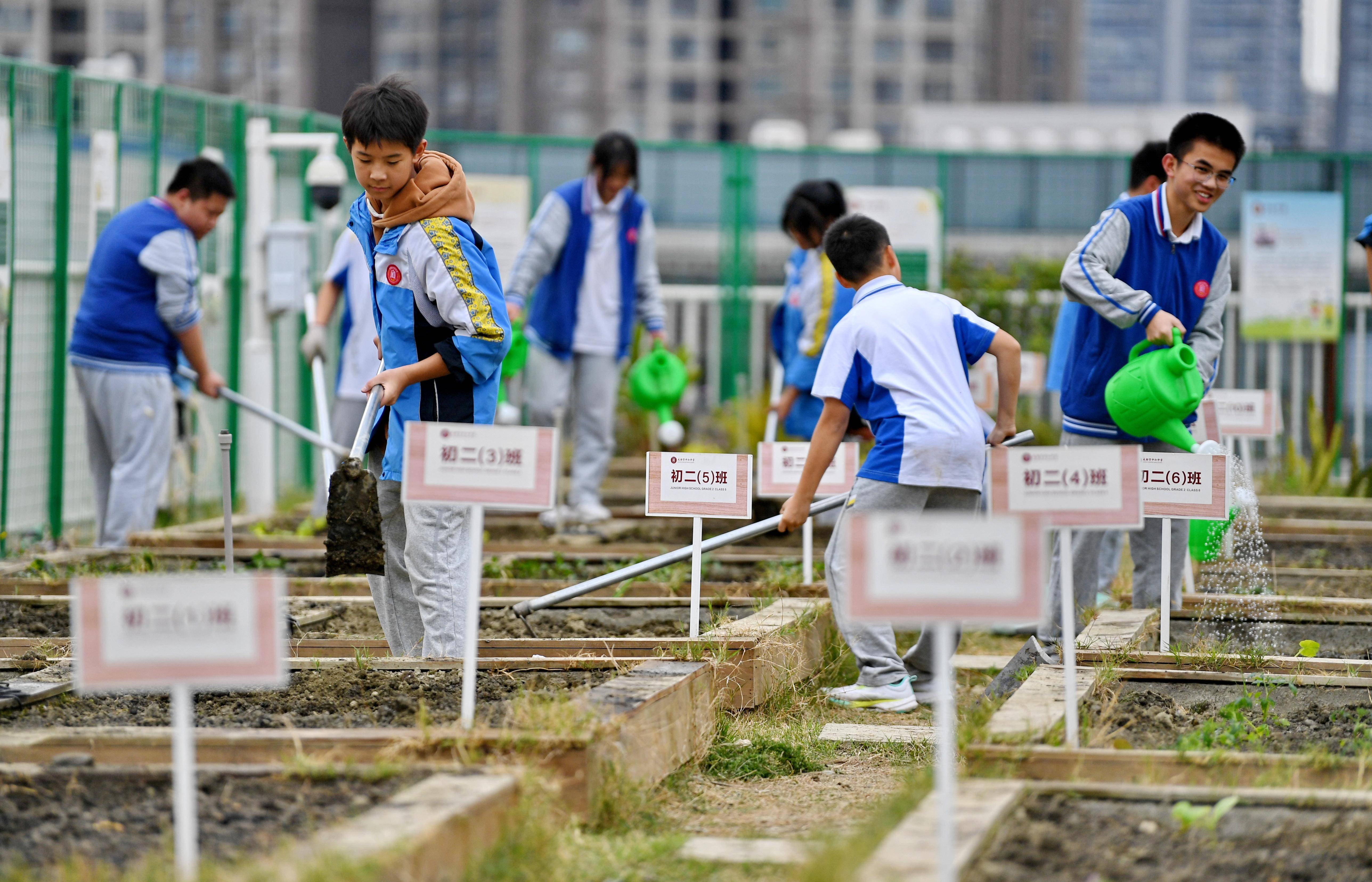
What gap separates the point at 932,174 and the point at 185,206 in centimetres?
701

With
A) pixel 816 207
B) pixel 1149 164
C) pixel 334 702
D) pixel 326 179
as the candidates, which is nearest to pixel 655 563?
pixel 334 702

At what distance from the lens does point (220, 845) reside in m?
3.03

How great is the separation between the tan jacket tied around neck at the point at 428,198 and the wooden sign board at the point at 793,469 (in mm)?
1932

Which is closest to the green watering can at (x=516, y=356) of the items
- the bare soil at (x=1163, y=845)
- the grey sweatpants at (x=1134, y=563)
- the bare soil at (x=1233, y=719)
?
the grey sweatpants at (x=1134, y=563)

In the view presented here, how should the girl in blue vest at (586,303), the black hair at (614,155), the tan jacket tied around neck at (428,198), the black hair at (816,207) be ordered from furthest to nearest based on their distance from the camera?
the girl in blue vest at (586,303) < the black hair at (614,155) < the black hair at (816,207) < the tan jacket tied around neck at (428,198)

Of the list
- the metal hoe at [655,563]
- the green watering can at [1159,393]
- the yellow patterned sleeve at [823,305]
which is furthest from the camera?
the yellow patterned sleeve at [823,305]

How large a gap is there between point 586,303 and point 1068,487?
4.98 m

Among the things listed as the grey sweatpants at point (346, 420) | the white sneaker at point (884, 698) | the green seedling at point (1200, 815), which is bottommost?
the white sneaker at point (884, 698)

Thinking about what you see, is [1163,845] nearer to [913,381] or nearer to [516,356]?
[913,381]

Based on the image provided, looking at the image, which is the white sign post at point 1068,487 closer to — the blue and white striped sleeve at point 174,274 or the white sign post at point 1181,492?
the white sign post at point 1181,492

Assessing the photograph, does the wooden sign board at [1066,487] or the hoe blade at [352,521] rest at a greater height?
the wooden sign board at [1066,487]

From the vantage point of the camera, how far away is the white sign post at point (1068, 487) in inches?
152

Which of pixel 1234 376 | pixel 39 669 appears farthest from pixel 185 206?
pixel 1234 376

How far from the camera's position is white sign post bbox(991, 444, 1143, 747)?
3.85 m
